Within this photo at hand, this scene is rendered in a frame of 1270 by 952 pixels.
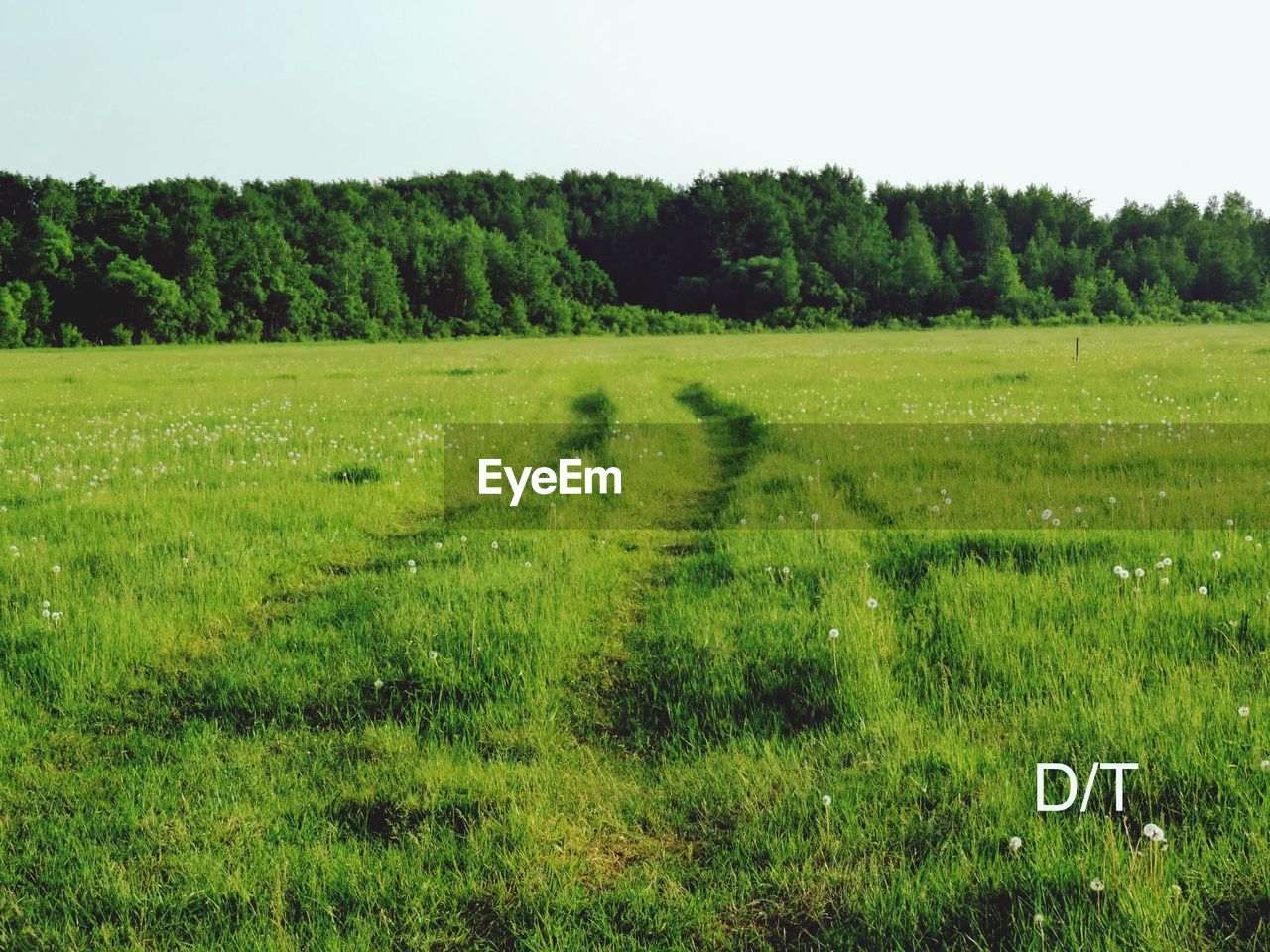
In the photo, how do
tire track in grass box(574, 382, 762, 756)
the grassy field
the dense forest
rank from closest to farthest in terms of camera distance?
1. the grassy field
2. tire track in grass box(574, 382, 762, 756)
3. the dense forest

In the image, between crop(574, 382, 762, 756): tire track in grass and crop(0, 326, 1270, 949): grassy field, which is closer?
crop(0, 326, 1270, 949): grassy field

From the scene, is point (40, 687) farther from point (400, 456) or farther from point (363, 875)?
point (400, 456)

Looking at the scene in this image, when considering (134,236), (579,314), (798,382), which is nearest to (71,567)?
(798,382)

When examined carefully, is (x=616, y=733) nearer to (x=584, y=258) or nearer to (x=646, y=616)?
(x=646, y=616)

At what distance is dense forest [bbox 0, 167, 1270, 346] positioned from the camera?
265ft

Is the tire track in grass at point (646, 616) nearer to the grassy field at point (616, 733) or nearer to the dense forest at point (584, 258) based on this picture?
the grassy field at point (616, 733)

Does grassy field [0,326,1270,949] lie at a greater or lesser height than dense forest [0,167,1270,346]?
lesser

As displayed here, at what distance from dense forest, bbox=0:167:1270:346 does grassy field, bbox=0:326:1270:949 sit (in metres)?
82.6

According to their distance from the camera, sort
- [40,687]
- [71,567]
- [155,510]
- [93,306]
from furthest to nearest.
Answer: [93,306] → [155,510] → [71,567] → [40,687]

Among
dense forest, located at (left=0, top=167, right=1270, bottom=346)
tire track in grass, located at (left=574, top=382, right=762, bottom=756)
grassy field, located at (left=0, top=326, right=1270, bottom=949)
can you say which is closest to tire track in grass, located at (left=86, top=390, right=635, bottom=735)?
grassy field, located at (left=0, top=326, right=1270, bottom=949)

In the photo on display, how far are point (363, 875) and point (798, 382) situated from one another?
23414mm

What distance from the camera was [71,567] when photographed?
7586 mm

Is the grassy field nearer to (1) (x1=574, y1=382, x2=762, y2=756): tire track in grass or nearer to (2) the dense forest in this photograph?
(1) (x1=574, y1=382, x2=762, y2=756): tire track in grass

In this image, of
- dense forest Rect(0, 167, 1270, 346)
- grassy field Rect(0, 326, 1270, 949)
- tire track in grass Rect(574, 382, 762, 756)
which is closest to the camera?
grassy field Rect(0, 326, 1270, 949)
